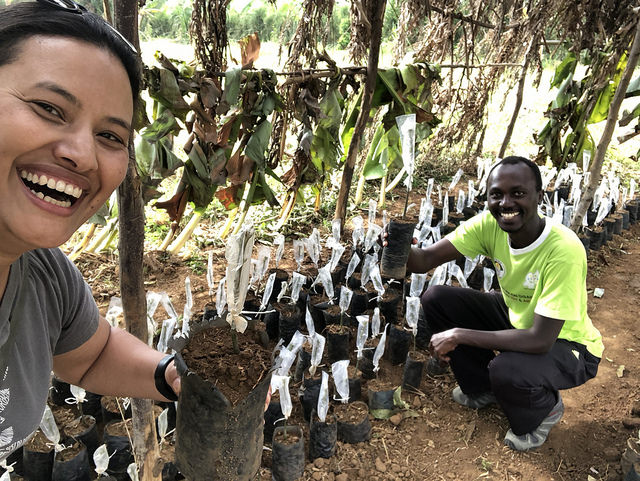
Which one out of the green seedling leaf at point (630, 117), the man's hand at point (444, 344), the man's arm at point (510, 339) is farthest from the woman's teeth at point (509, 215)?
the green seedling leaf at point (630, 117)

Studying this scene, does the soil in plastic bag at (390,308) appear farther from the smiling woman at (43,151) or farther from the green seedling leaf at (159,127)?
the smiling woman at (43,151)

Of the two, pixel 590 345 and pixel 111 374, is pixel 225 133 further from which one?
pixel 590 345

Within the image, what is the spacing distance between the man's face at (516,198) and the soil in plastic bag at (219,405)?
123 centimetres

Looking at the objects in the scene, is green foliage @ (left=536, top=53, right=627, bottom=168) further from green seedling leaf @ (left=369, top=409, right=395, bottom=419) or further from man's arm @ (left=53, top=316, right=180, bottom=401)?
man's arm @ (left=53, top=316, right=180, bottom=401)

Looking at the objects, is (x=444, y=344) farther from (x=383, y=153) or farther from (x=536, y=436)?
(x=383, y=153)

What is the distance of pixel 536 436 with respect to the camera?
1849 mm

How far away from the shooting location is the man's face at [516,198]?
5.67 feet

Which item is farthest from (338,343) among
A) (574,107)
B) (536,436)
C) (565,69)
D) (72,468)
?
(565,69)

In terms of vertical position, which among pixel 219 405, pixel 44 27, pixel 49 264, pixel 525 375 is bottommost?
pixel 525 375

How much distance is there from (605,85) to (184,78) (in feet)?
10.9

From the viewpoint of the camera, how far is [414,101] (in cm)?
295

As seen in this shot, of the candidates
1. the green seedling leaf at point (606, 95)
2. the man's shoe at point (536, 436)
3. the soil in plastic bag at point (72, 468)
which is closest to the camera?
the soil in plastic bag at point (72, 468)

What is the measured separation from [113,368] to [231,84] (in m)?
1.45

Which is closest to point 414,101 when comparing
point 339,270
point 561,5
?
point 339,270
